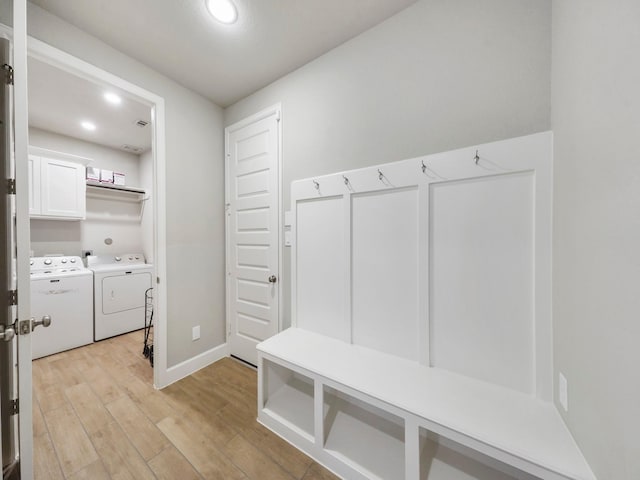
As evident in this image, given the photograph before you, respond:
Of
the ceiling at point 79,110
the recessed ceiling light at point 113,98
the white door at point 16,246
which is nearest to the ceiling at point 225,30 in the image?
the ceiling at point 79,110

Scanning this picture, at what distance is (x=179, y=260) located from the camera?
7.20 ft

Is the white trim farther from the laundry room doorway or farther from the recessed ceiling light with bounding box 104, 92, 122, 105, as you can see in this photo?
the recessed ceiling light with bounding box 104, 92, 122, 105

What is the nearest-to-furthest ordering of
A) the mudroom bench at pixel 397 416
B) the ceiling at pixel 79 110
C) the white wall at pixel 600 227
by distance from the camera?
the white wall at pixel 600 227 < the mudroom bench at pixel 397 416 < the ceiling at pixel 79 110

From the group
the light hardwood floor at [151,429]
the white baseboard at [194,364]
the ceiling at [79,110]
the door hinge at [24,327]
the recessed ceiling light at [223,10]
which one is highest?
the ceiling at [79,110]

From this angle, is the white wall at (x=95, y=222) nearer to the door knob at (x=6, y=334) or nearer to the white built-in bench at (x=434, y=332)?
the door knob at (x=6, y=334)

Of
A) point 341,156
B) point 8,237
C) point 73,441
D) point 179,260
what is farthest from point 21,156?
point 73,441

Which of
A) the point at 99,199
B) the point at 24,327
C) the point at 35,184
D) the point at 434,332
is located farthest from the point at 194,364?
the point at 99,199

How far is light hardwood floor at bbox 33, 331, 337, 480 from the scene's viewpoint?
1309mm

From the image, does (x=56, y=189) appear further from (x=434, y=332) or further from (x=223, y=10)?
(x=434, y=332)

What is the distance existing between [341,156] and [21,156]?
1602 mm

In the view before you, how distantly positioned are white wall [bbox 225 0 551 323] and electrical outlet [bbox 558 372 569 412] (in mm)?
1107

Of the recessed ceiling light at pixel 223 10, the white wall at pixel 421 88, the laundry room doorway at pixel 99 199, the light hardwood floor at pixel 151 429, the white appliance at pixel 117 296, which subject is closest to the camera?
the white wall at pixel 421 88

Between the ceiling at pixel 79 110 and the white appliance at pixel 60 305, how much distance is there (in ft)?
5.81

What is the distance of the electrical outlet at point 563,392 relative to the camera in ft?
3.06
